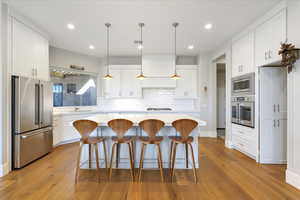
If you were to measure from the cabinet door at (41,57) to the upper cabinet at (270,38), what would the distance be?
4639 mm

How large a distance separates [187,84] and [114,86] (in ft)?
8.25

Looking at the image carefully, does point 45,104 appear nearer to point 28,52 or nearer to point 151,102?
point 28,52

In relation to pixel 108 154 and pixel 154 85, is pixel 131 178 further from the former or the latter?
pixel 154 85

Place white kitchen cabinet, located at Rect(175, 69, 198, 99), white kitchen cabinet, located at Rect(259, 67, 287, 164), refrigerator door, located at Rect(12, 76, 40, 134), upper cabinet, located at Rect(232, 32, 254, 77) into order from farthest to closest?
white kitchen cabinet, located at Rect(175, 69, 198, 99) < upper cabinet, located at Rect(232, 32, 254, 77) < white kitchen cabinet, located at Rect(259, 67, 287, 164) < refrigerator door, located at Rect(12, 76, 40, 134)

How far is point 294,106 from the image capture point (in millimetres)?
2344

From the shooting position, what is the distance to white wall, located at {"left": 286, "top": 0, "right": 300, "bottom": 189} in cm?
229

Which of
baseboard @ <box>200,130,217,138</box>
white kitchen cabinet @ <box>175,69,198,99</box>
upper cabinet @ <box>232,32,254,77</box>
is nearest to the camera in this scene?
upper cabinet @ <box>232,32,254,77</box>

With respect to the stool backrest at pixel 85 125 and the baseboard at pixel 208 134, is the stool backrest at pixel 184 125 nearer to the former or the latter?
the stool backrest at pixel 85 125

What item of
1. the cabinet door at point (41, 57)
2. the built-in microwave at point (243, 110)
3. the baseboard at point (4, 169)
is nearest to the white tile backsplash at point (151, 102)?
the built-in microwave at point (243, 110)

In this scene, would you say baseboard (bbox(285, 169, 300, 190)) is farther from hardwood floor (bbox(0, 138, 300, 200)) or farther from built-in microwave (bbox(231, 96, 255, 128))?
built-in microwave (bbox(231, 96, 255, 128))

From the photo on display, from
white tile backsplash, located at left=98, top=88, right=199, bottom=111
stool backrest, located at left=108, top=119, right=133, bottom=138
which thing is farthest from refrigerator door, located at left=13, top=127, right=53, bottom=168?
white tile backsplash, located at left=98, top=88, right=199, bottom=111

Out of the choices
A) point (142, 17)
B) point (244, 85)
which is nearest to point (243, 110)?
point (244, 85)

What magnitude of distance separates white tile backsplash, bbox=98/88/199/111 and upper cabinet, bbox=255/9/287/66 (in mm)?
2839

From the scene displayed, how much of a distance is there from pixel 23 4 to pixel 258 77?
449cm
